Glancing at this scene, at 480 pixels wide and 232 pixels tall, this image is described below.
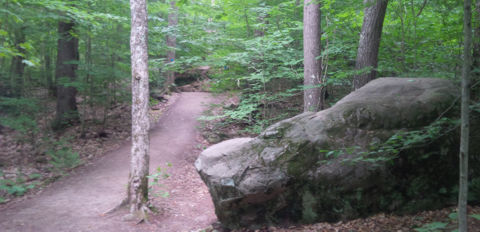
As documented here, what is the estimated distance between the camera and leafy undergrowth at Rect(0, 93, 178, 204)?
789 cm

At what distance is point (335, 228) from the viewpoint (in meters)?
4.07

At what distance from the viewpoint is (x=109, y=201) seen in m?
6.71

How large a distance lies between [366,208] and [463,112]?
7.54 ft

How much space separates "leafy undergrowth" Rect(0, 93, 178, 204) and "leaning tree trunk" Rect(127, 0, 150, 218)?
3379 mm

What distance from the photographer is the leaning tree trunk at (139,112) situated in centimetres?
601

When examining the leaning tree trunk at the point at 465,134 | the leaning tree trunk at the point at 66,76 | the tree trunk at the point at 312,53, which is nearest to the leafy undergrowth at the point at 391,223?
the leaning tree trunk at the point at 465,134

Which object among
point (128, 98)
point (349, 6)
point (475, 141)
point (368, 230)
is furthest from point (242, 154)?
point (128, 98)

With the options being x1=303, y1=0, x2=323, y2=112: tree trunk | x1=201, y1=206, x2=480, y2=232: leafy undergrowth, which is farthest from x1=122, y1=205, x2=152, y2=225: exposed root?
x1=303, y1=0, x2=323, y2=112: tree trunk

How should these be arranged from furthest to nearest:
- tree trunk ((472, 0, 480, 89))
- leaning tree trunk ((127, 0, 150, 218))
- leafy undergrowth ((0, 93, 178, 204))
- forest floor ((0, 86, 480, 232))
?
1. leafy undergrowth ((0, 93, 178, 204))
2. leaning tree trunk ((127, 0, 150, 218))
3. forest floor ((0, 86, 480, 232))
4. tree trunk ((472, 0, 480, 89))

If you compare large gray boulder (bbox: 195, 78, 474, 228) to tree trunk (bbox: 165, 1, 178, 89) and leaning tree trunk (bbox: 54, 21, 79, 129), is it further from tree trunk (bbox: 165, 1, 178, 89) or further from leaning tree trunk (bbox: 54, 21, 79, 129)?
tree trunk (bbox: 165, 1, 178, 89)

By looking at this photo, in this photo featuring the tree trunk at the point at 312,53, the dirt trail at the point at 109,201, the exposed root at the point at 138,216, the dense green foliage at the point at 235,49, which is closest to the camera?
the dirt trail at the point at 109,201

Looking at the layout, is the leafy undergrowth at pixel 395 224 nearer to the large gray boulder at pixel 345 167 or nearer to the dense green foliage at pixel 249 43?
the large gray boulder at pixel 345 167

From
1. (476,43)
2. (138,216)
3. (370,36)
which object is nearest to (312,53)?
(370,36)

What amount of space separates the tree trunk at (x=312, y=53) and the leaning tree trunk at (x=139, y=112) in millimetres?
4113
